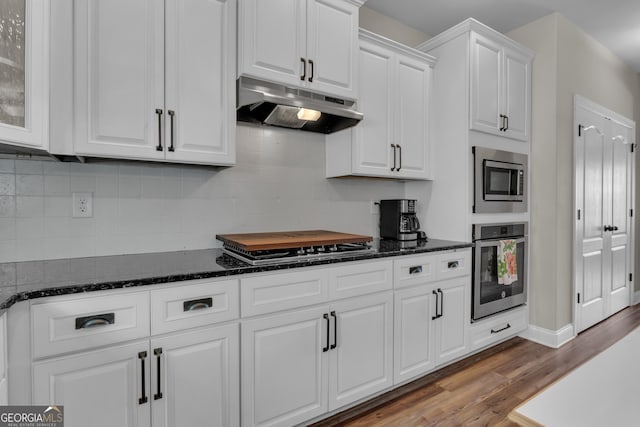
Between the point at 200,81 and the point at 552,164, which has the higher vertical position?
the point at 200,81

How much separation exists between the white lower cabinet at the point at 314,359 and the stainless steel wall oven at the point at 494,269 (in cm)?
98

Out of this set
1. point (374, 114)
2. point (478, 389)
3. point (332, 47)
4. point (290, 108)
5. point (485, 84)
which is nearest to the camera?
point (290, 108)

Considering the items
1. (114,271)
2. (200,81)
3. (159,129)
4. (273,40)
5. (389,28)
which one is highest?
(389,28)

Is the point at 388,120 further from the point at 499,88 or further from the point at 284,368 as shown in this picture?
the point at 284,368

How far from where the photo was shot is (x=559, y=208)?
2.97m

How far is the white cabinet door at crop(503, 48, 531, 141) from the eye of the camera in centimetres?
288

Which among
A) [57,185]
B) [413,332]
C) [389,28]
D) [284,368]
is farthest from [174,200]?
[389,28]

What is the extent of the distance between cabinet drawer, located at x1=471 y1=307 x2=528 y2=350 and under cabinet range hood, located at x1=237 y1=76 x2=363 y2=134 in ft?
6.22

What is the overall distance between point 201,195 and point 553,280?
3.01 m

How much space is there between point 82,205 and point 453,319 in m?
2.47

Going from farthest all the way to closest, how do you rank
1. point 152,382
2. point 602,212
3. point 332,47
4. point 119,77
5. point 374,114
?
point 602,212 → point 374,114 → point 332,47 → point 119,77 → point 152,382

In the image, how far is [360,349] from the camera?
1.98 m

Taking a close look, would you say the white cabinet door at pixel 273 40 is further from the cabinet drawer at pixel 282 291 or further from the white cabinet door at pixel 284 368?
the white cabinet door at pixel 284 368

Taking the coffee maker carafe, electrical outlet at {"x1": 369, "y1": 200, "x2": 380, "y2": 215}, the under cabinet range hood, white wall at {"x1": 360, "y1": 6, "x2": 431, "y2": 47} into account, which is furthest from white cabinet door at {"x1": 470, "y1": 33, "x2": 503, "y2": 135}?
the under cabinet range hood
